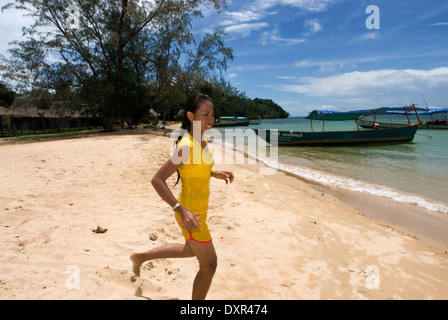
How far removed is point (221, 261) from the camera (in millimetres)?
3422

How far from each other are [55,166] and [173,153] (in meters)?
7.29

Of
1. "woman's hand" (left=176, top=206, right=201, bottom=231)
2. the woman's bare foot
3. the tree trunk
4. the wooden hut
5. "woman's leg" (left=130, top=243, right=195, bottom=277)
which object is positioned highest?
the tree trunk

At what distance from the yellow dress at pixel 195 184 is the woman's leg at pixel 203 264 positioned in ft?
0.16

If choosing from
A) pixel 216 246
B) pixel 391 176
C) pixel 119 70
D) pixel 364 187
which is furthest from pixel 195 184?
pixel 119 70

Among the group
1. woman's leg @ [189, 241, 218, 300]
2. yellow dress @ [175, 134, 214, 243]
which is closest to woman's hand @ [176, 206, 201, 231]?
yellow dress @ [175, 134, 214, 243]

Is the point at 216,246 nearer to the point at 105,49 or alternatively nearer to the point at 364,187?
the point at 364,187

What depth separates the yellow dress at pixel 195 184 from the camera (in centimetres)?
192

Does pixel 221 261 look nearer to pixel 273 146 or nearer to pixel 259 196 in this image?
pixel 259 196

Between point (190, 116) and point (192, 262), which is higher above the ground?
point (190, 116)

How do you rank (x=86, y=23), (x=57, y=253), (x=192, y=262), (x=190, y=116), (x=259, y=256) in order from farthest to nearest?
(x=86, y=23), (x=259, y=256), (x=192, y=262), (x=57, y=253), (x=190, y=116)

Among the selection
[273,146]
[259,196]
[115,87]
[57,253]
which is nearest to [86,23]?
[115,87]

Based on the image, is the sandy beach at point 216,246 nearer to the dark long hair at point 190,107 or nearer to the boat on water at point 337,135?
the dark long hair at point 190,107

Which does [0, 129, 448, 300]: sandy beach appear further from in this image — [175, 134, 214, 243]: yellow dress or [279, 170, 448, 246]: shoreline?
[175, 134, 214, 243]: yellow dress

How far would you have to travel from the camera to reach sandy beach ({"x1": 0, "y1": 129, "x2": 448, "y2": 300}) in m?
2.52
